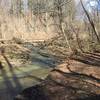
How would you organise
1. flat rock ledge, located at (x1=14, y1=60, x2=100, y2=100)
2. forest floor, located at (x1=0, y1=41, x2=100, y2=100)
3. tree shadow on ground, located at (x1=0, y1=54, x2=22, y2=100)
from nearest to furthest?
flat rock ledge, located at (x1=14, y1=60, x2=100, y2=100) < forest floor, located at (x1=0, y1=41, x2=100, y2=100) < tree shadow on ground, located at (x1=0, y1=54, x2=22, y2=100)

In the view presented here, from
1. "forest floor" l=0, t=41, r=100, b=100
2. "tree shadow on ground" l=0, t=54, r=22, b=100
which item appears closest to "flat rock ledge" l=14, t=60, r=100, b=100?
"forest floor" l=0, t=41, r=100, b=100

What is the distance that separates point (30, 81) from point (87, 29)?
15270 millimetres

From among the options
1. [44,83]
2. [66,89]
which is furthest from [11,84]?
[66,89]

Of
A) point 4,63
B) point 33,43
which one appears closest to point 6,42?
point 33,43

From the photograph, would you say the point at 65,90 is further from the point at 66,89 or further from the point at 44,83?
the point at 44,83

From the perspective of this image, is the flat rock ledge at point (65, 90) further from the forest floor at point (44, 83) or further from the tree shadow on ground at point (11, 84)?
the tree shadow on ground at point (11, 84)

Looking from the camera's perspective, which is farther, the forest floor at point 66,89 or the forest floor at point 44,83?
the forest floor at point 44,83

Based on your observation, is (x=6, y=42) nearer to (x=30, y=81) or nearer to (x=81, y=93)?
(x=30, y=81)

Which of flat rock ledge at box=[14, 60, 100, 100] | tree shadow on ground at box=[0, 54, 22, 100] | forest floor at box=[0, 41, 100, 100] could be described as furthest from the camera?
tree shadow on ground at box=[0, 54, 22, 100]

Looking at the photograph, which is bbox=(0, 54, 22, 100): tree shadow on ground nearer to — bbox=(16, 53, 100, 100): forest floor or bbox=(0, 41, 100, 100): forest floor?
bbox=(0, 41, 100, 100): forest floor

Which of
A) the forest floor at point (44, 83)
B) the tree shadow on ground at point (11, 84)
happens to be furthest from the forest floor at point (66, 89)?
the tree shadow on ground at point (11, 84)

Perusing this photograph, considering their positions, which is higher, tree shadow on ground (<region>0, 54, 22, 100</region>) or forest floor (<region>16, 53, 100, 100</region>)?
forest floor (<region>16, 53, 100, 100</region>)

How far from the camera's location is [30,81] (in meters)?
11.5

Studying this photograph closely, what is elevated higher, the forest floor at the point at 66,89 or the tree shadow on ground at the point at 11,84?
the forest floor at the point at 66,89
